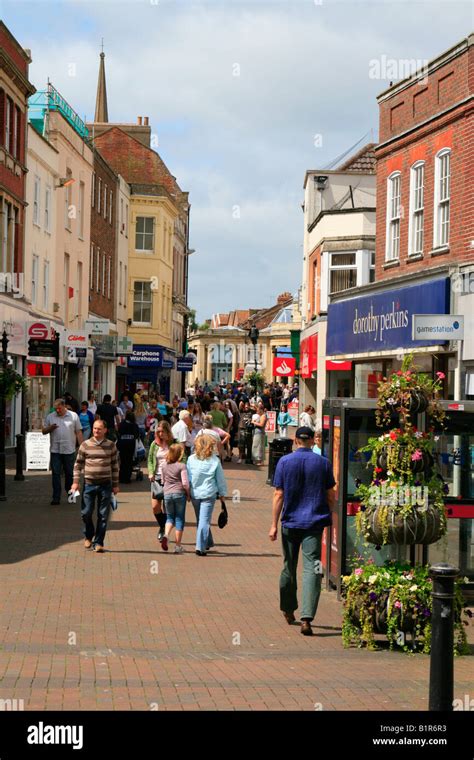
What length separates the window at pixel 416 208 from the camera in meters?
26.4

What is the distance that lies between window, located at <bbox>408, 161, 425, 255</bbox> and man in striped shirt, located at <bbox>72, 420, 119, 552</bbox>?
1276 cm

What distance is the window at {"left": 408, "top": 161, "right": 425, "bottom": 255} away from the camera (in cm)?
2636

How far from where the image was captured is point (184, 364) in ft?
237

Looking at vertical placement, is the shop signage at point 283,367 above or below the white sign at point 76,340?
below

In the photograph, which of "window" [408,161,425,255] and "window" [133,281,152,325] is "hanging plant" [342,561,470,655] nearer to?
"window" [408,161,425,255]

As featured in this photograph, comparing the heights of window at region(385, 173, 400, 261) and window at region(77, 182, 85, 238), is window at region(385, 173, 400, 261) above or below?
below

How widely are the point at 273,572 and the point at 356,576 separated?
3833mm

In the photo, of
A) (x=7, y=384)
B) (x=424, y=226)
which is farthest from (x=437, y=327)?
(x=424, y=226)

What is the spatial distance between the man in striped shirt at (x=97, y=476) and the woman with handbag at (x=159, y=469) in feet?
2.76

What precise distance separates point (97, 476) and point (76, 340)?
2519cm

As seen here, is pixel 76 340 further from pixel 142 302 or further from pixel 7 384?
pixel 142 302

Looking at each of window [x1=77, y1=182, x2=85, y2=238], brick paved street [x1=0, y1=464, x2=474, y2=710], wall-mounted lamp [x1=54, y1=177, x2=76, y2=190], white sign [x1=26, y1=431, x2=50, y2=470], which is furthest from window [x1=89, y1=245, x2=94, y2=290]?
brick paved street [x1=0, y1=464, x2=474, y2=710]

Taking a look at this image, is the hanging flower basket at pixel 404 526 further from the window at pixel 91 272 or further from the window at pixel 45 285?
the window at pixel 91 272

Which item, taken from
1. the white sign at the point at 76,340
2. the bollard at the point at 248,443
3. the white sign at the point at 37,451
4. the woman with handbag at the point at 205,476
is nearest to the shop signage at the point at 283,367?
the white sign at the point at 76,340
